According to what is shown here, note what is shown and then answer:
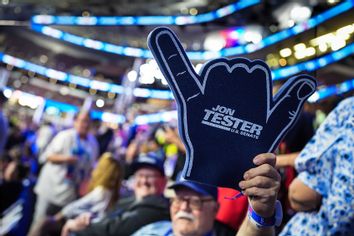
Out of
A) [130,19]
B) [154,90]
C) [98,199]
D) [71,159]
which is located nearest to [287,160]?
[98,199]

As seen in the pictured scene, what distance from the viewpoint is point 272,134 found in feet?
4.19

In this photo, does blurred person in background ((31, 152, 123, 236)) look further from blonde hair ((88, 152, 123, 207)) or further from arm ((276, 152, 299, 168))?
arm ((276, 152, 299, 168))

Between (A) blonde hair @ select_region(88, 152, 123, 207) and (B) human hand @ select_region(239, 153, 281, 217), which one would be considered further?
(A) blonde hair @ select_region(88, 152, 123, 207)

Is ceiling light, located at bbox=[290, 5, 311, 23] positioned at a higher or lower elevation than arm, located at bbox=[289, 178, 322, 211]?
higher

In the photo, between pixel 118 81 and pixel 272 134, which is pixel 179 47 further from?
pixel 118 81

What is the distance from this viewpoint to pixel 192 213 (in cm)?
206

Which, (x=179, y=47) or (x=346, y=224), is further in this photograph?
(x=346, y=224)

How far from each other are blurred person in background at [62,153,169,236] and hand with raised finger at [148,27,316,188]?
4.72 ft

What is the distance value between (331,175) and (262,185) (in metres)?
0.41

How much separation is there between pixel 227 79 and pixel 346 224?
21.5 inches

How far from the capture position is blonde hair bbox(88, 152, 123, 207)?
12.1 ft

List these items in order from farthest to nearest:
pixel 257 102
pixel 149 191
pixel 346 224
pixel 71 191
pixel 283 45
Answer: pixel 71 191, pixel 149 191, pixel 283 45, pixel 346 224, pixel 257 102

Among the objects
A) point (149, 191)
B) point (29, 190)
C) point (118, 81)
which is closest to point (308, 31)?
point (149, 191)

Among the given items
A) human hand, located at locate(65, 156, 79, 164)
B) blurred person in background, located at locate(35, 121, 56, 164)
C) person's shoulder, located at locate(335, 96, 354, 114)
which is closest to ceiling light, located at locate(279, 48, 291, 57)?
person's shoulder, located at locate(335, 96, 354, 114)
